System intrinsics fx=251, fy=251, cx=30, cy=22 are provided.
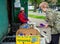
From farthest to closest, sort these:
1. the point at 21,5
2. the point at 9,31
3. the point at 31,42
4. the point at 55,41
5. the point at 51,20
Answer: the point at 21,5
the point at 9,31
the point at 55,41
the point at 51,20
the point at 31,42

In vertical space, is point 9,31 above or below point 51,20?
below

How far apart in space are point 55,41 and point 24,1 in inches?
144

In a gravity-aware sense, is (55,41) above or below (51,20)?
below

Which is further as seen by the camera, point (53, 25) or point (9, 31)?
point (9, 31)

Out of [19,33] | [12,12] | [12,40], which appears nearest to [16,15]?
[12,12]

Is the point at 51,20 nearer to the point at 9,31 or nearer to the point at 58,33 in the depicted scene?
the point at 58,33

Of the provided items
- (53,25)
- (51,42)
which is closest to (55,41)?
(51,42)

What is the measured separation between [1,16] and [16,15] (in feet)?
11.4

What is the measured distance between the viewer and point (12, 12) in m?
12.0

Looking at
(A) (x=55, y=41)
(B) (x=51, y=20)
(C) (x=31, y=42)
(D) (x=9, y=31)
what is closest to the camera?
(C) (x=31, y=42)

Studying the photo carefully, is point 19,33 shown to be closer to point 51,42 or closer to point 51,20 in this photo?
point 51,20

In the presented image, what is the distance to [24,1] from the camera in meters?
11.9

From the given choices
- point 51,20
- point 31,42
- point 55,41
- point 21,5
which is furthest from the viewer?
point 21,5

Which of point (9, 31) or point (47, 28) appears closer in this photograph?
point (47, 28)
